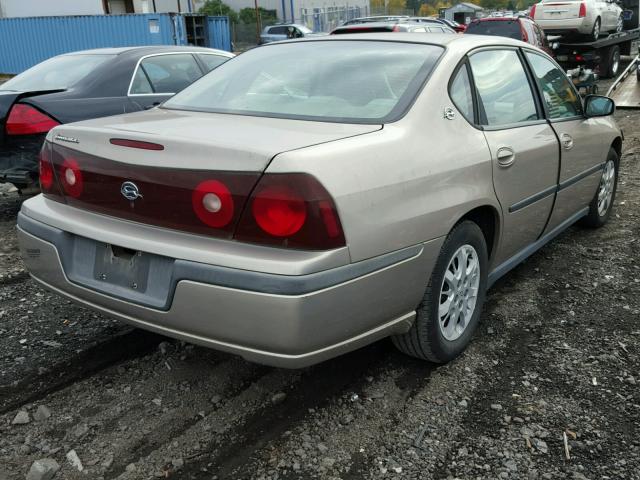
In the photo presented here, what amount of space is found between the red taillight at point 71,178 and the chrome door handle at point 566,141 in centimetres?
278

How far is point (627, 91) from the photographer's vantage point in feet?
43.0

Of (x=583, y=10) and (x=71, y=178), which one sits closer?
(x=71, y=178)

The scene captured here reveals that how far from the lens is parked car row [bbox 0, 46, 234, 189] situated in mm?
5375

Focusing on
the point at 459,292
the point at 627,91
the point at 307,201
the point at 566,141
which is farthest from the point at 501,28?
the point at 307,201

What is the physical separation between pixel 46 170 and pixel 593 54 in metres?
16.5

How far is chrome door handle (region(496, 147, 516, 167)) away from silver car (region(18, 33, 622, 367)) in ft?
0.04

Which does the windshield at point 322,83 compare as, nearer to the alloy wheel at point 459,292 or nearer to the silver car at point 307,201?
the silver car at point 307,201

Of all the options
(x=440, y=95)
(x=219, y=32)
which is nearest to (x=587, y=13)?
(x=219, y=32)

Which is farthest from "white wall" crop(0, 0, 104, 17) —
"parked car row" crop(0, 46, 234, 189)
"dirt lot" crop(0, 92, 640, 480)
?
"dirt lot" crop(0, 92, 640, 480)

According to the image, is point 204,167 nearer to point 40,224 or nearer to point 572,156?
point 40,224

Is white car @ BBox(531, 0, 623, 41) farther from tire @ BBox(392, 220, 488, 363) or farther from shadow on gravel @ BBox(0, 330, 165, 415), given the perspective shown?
shadow on gravel @ BBox(0, 330, 165, 415)

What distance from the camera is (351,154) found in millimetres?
2416

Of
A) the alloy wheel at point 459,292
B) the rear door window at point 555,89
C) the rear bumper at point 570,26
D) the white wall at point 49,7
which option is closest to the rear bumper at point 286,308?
the alloy wheel at point 459,292

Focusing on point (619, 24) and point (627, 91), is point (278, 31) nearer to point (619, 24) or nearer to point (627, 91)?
point (619, 24)
